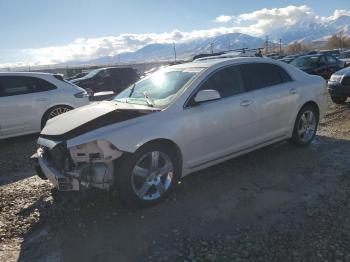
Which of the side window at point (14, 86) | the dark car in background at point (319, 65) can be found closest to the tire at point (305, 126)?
the side window at point (14, 86)

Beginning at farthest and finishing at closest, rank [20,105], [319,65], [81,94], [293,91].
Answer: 1. [319,65]
2. [81,94]
3. [20,105]
4. [293,91]

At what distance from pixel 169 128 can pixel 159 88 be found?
95cm

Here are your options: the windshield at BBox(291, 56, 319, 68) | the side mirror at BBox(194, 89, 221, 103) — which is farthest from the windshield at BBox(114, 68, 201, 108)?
the windshield at BBox(291, 56, 319, 68)

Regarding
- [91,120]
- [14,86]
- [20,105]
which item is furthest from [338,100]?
[91,120]

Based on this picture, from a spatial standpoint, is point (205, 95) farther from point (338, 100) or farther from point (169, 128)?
point (338, 100)

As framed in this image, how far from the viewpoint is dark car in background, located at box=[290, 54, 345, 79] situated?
754 inches

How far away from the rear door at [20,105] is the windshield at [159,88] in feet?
11.8

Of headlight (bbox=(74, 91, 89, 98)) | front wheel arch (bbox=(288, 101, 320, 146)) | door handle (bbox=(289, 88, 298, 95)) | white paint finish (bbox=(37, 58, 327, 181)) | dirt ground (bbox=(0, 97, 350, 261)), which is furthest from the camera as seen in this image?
headlight (bbox=(74, 91, 89, 98))

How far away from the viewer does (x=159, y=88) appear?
5398 mm

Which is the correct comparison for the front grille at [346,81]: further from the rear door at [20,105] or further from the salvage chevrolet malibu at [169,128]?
the rear door at [20,105]

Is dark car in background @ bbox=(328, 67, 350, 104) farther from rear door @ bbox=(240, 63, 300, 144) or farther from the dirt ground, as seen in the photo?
the dirt ground

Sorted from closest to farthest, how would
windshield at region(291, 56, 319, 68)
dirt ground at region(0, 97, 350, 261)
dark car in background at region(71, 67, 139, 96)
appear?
dirt ground at region(0, 97, 350, 261), windshield at region(291, 56, 319, 68), dark car in background at region(71, 67, 139, 96)

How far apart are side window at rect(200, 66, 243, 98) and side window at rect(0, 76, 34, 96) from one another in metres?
5.17

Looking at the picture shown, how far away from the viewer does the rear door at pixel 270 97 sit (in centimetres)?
571
